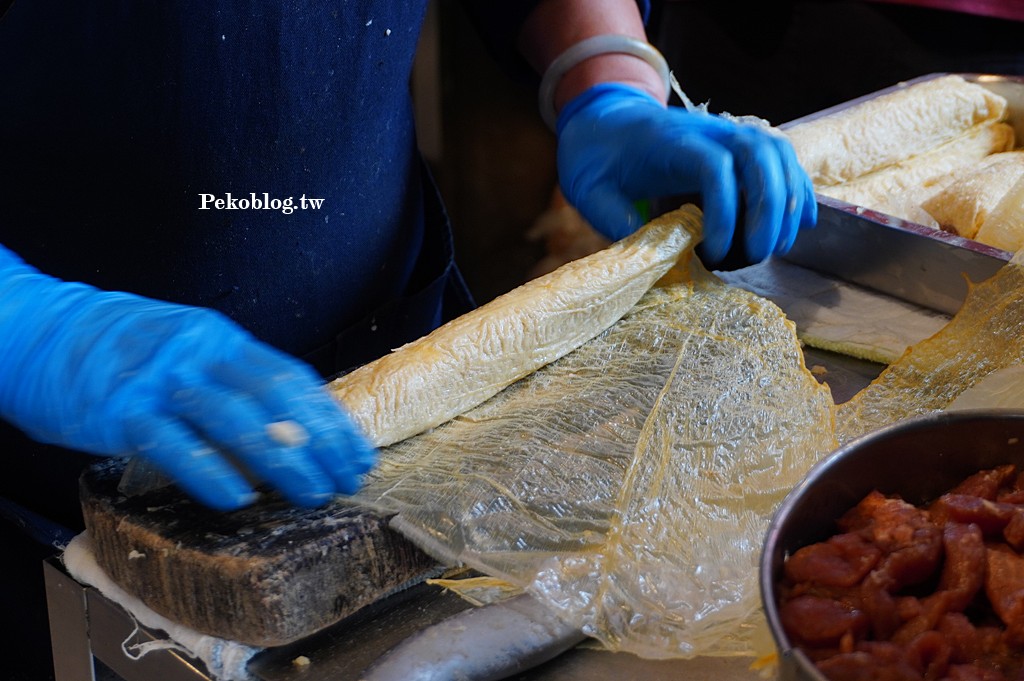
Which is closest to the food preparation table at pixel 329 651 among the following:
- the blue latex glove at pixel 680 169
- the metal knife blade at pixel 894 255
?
the blue latex glove at pixel 680 169

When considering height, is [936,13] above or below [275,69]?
below

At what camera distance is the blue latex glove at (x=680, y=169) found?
5.17ft

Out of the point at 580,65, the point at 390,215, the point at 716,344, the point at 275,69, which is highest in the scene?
the point at 275,69

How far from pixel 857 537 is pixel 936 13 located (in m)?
2.35

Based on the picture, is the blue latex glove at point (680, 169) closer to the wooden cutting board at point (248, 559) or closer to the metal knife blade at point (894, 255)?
the metal knife blade at point (894, 255)

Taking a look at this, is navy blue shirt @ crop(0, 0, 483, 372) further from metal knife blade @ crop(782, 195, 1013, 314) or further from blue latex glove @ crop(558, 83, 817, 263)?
metal knife blade @ crop(782, 195, 1013, 314)

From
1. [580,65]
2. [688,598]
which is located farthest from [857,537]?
[580,65]

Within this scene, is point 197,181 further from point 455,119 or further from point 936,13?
point 455,119

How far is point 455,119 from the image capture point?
4.10 metres

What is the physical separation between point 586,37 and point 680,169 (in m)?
0.47

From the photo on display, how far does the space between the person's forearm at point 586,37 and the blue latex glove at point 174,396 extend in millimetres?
1076

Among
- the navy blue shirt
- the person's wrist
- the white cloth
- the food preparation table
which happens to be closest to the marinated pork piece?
the food preparation table

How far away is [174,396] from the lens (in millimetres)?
1033

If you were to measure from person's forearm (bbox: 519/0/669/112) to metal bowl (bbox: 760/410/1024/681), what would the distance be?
1083mm
